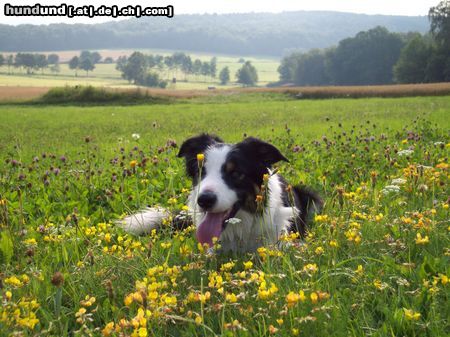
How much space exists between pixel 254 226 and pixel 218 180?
0.59 meters

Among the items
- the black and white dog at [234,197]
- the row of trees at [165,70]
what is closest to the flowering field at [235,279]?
the black and white dog at [234,197]

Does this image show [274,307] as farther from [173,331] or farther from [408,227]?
[408,227]

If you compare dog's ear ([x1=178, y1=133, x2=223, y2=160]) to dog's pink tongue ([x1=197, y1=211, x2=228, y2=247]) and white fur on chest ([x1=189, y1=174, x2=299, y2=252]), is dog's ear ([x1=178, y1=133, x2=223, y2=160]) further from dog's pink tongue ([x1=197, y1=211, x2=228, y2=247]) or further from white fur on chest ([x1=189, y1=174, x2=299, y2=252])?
dog's pink tongue ([x1=197, y1=211, x2=228, y2=247])

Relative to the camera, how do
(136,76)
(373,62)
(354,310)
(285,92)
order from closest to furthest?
(354,310)
(285,92)
(373,62)
(136,76)

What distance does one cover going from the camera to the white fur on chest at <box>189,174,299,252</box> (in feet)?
13.6

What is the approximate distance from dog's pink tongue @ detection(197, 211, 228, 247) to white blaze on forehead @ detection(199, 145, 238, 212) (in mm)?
122

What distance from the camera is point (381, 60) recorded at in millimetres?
101062

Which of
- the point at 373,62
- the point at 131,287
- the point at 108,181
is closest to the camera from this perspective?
the point at 131,287

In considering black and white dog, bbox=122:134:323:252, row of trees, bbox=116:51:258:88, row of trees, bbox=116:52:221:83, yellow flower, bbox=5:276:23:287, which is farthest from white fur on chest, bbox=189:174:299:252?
row of trees, bbox=116:52:221:83

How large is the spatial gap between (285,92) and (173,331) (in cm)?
5189

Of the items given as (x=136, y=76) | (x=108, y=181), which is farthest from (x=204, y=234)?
Result: (x=136, y=76)

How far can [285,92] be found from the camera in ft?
174

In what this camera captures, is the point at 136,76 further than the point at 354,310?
Yes

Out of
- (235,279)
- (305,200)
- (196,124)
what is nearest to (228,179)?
(235,279)
